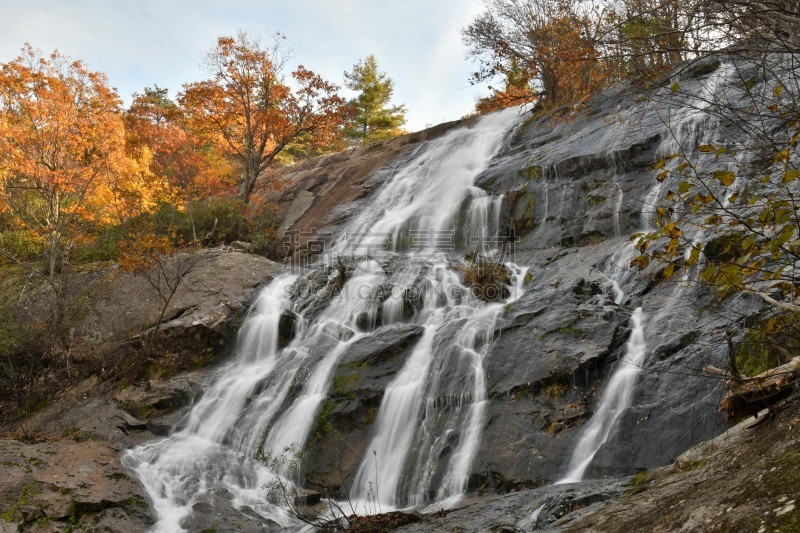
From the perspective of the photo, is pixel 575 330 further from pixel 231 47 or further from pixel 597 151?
pixel 231 47

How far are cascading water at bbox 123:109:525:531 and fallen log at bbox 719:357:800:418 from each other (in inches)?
155

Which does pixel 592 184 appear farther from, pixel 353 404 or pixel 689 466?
pixel 689 466

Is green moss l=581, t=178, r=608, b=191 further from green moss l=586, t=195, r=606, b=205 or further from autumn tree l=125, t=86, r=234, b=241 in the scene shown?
autumn tree l=125, t=86, r=234, b=241

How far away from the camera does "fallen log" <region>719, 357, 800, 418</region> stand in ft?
13.0

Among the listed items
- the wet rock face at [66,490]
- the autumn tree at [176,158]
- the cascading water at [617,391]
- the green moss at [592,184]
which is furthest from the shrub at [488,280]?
the autumn tree at [176,158]

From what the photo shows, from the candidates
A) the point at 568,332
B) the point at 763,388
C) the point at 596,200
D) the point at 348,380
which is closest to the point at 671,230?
the point at 763,388

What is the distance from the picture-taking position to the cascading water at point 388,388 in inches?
316

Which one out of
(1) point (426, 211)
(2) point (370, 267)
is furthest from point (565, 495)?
(1) point (426, 211)

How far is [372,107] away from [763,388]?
34.3 metres

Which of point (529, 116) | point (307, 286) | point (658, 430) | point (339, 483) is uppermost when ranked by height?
point (529, 116)

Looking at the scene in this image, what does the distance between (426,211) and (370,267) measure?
130 inches

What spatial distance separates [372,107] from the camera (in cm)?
3628

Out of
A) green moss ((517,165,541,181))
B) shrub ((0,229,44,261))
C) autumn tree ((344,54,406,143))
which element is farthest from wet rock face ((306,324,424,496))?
autumn tree ((344,54,406,143))

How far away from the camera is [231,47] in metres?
20.1
